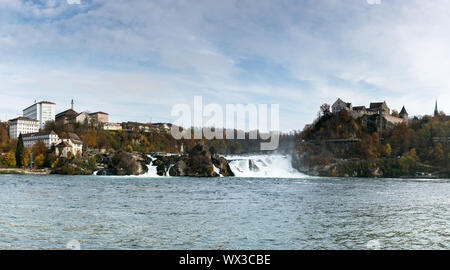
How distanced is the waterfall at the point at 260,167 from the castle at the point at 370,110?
30.1 metres

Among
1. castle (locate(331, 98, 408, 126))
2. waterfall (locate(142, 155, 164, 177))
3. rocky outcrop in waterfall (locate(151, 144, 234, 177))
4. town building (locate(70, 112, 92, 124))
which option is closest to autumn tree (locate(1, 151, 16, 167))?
waterfall (locate(142, 155, 164, 177))

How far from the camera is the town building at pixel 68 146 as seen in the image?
6538 centimetres

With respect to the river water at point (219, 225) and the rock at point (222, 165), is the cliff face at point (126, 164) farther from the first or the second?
the river water at point (219, 225)

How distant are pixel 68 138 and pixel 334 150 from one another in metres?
53.2

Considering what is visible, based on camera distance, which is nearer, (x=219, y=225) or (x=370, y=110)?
(x=219, y=225)

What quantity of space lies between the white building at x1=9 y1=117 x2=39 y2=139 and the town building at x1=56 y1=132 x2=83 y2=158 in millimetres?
27890

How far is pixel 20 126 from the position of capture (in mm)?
91500

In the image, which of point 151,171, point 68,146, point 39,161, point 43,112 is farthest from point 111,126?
point 151,171

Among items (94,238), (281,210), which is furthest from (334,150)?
(94,238)

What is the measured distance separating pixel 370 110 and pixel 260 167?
4372 centimetres

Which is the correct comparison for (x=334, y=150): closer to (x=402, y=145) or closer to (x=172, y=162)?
(x=402, y=145)

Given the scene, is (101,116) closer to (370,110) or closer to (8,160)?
(8,160)

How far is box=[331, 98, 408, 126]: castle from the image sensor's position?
8144 cm
